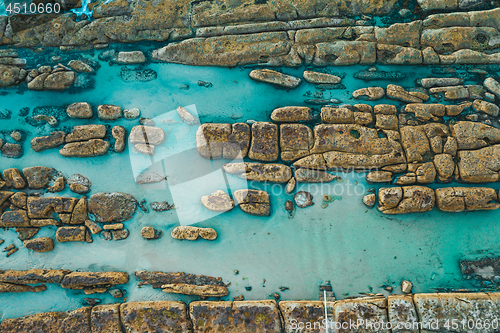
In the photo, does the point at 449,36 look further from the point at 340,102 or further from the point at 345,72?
the point at 340,102

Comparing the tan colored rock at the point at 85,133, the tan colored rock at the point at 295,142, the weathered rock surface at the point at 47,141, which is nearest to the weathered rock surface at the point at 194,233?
the tan colored rock at the point at 295,142

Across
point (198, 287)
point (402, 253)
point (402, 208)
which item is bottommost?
point (198, 287)

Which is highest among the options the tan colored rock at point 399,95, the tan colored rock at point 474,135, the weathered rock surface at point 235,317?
the tan colored rock at point 399,95

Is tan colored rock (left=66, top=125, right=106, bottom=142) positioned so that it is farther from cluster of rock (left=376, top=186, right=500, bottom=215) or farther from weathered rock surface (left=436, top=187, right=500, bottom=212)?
weathered rock surface (left=436, top=187, right=500, bottom=212)

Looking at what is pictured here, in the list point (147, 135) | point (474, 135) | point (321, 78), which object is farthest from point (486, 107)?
point (147, 135)

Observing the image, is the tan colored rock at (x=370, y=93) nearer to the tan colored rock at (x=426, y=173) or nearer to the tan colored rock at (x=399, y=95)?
the tan colored rock at (x=399, y=95)

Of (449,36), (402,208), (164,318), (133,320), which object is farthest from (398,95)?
(133,320)

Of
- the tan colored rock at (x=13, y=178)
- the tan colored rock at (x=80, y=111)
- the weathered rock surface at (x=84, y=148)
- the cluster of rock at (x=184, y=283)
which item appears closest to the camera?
the cluster of rock at (x=184, y=283)
